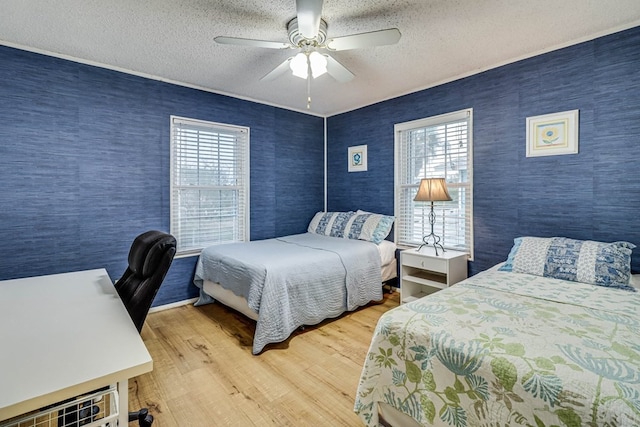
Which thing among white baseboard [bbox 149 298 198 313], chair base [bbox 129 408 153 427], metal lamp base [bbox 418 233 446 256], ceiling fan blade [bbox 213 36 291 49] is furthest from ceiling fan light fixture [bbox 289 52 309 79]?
white baseboard [bbox 149 298 198 313]

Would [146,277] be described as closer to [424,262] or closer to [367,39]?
[367,39]

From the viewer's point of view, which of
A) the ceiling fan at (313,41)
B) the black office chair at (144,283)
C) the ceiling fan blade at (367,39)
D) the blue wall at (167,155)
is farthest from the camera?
the blue wall at (167,155)

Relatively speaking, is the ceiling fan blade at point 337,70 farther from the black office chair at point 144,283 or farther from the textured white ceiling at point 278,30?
the black office chair at point 144,283

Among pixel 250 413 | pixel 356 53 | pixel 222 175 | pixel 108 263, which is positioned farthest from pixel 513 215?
pixel 108 263

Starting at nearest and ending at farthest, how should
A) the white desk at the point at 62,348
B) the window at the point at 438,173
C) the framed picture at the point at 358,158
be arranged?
the white desk at the point at 62,348
the window at the point at 438,173
the framed picture at the point at 358,158

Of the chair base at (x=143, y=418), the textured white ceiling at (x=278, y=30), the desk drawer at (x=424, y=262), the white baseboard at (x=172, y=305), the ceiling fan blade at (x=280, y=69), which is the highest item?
the textured white ceiling at (x=278, y=30)

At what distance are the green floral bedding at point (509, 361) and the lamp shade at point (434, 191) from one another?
52.1 inches

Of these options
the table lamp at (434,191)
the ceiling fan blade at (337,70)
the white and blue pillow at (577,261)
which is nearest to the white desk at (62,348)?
the ceiling fan blade at (337,70)

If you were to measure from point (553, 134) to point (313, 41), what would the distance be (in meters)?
2.06

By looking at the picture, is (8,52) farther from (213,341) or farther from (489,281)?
(489,281)

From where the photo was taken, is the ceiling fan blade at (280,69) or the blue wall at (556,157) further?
the ceiling fan blade at (280,69)

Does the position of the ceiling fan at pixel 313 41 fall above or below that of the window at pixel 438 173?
above

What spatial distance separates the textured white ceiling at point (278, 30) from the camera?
1956 millimetres

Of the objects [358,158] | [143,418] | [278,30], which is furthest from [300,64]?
[143,418]
